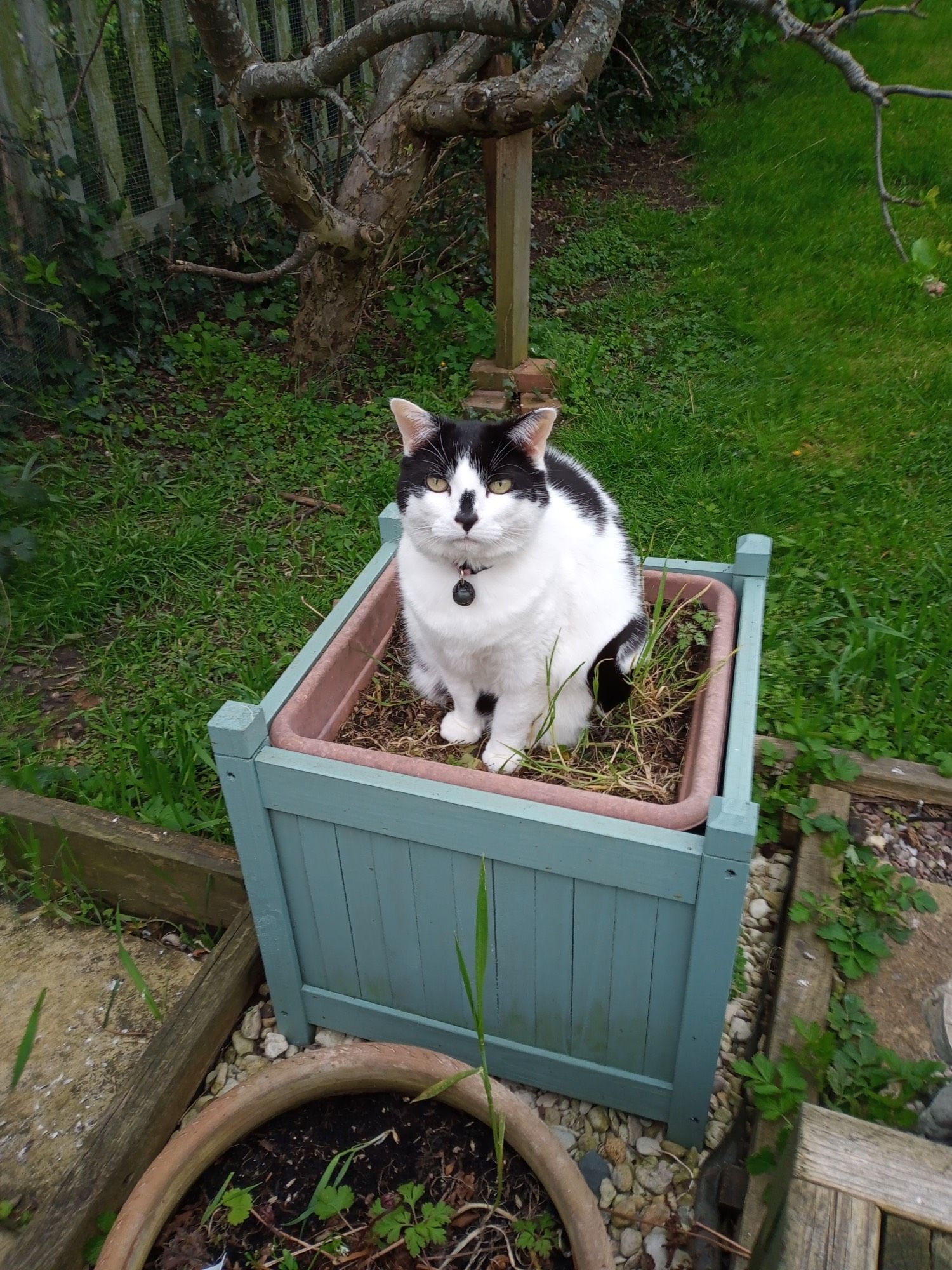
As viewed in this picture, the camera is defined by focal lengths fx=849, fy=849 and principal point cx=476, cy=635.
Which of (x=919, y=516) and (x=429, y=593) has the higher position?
(x=429, y=593)

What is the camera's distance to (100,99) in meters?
3.37

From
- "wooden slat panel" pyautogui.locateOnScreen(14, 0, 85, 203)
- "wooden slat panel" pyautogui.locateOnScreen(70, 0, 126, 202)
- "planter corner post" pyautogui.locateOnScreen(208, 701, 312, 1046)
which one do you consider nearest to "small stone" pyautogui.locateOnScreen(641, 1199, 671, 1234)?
"planter corner post" pyautogui.locateOnScreen(208, 701, 312, 1046)

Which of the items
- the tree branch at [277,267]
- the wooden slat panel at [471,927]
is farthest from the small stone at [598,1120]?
the tree branch at [277,267]

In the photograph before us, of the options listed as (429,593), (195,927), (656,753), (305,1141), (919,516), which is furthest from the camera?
(919,516)

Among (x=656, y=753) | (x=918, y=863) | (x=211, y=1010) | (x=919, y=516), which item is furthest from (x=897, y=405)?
(x=211, y=1010)

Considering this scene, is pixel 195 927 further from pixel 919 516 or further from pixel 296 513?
pixel 919 516

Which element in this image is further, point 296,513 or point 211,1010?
point 296,513

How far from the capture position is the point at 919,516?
2.87 metres

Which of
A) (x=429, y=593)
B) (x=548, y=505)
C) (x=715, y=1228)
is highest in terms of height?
(x=548, y=505)

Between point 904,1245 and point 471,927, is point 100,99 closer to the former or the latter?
point 471,927

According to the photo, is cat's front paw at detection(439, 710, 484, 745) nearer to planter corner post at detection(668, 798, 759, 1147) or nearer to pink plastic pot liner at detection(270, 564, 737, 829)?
pink plastic pot liner at detection(270, 564, 737, 829)

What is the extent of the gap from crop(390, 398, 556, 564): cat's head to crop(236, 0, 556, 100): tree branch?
3.53 feet

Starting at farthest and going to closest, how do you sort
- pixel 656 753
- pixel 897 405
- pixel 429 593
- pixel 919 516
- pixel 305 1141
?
pixel 897 405
pixel 919 516
pixel 656 753
pixel 429 593
pixel 305 1141

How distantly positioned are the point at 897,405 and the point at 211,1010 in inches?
130
